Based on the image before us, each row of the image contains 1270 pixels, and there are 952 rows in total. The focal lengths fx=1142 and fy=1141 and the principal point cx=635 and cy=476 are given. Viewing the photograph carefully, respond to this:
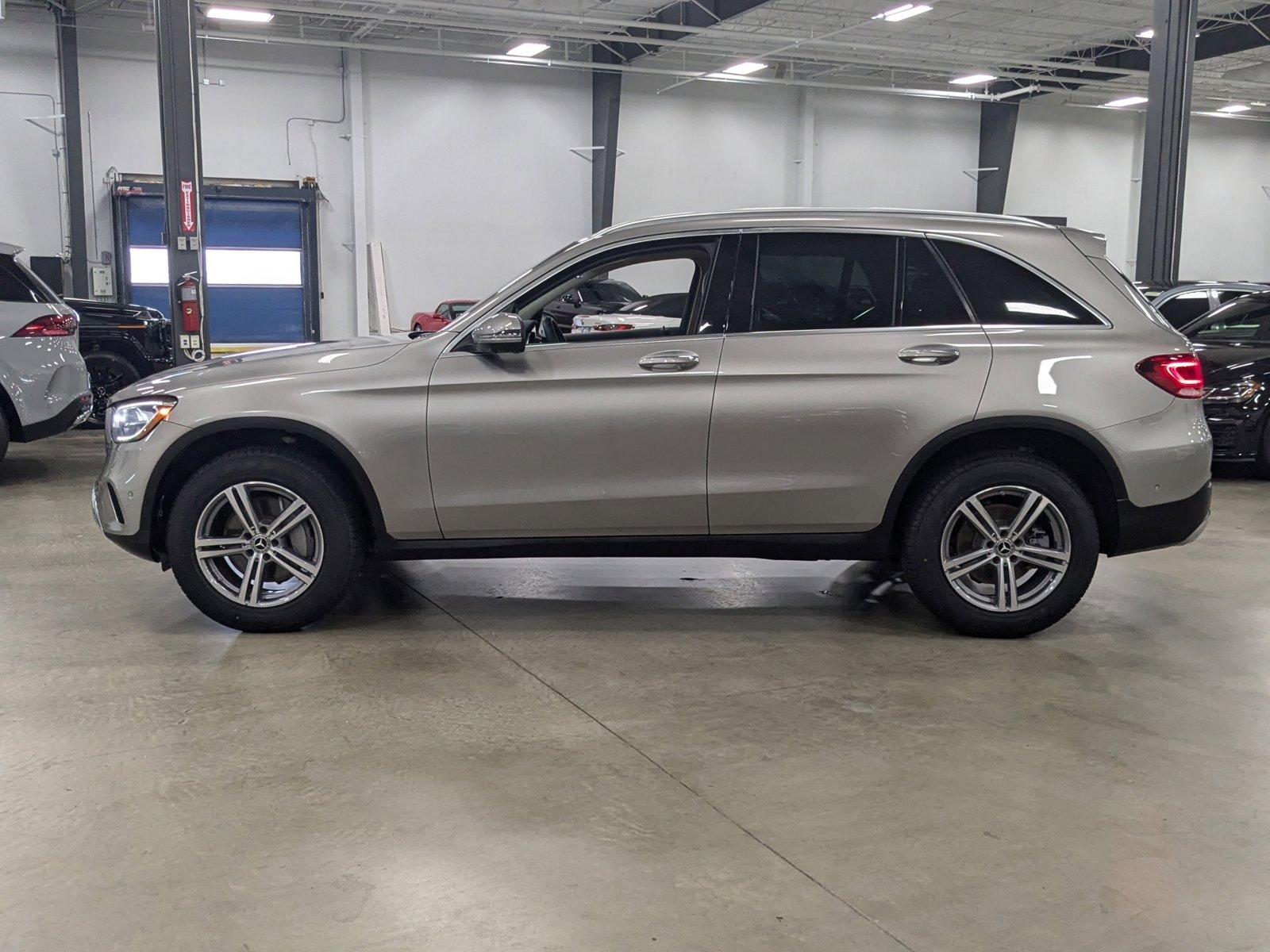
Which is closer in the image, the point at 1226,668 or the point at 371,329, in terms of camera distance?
the point at 1226,668

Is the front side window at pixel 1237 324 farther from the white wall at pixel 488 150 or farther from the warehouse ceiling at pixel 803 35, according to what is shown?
the white wall at pixel 488 150

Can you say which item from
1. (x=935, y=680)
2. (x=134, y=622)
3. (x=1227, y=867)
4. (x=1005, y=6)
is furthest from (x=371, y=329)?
(x=1227, y=867)

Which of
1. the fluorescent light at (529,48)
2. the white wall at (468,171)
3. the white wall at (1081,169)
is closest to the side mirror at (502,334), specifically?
the fluorescent light at (529,48)

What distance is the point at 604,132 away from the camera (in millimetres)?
23812

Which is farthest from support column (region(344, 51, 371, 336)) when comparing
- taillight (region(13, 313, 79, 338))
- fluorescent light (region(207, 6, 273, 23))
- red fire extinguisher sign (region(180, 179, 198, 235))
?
taillight (region(13, 313, 79, 338))

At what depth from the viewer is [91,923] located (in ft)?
8.08

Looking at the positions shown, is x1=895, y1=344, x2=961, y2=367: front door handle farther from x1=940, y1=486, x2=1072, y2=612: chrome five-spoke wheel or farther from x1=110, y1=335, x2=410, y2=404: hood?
x1=110, y1=335, x2=410, y2=404: hood

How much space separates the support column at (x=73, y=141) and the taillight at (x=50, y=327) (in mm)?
12994

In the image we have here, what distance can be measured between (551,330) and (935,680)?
6.74 feet

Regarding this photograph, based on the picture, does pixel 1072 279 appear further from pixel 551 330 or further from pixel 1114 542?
pixel 551 330

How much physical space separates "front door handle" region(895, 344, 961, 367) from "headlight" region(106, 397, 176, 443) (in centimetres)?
289

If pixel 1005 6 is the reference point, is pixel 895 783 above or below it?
below

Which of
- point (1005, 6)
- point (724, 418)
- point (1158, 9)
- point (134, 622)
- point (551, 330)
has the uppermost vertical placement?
point (1005, 6)

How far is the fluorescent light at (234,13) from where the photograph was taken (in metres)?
18.4
